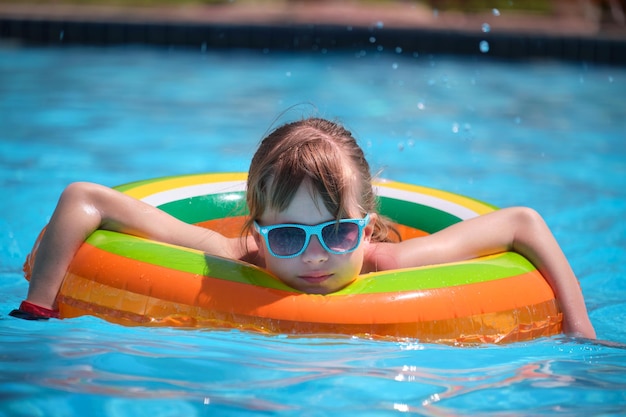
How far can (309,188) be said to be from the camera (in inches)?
117

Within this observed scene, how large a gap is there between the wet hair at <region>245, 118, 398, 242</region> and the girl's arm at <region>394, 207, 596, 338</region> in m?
0.28

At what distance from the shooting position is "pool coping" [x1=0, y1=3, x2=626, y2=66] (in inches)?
415

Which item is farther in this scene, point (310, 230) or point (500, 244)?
point (500, 244)

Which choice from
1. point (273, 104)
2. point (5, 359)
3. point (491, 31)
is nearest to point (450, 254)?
point (5, 359)

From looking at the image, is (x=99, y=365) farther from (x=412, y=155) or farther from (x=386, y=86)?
(x=386, y=86)

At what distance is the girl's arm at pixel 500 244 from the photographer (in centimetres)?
328

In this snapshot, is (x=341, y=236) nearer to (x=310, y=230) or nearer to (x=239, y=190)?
(x=310, y=230)

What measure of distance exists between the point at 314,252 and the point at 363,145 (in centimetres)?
442

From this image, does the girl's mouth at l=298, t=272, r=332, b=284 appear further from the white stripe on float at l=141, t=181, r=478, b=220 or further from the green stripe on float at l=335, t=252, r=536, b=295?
the white stripe on float at l=141, t=181, r=478, b=220


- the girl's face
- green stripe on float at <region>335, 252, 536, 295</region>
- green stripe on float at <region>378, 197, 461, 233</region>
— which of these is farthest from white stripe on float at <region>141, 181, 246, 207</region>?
green stripe on float at <region>335, 252, 536, 295</region>

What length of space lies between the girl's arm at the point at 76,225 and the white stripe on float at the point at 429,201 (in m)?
1.01

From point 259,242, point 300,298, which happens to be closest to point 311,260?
point 300,298

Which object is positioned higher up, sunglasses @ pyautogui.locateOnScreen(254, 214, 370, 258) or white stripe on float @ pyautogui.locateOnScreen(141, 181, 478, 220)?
sunglasses @ pyautogui.locateOnScreen(254, 214, 370, 258)

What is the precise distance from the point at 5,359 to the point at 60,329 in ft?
1.03
